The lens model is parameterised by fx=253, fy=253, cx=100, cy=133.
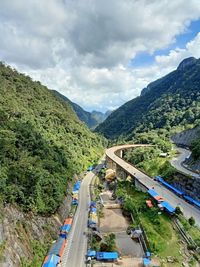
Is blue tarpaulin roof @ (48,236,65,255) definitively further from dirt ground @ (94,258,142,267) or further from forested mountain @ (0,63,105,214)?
dirt ground @ (94,258,142,267)

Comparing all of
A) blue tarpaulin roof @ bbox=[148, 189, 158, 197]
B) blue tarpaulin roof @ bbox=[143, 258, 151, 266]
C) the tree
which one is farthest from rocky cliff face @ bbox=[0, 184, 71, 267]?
→ the tree

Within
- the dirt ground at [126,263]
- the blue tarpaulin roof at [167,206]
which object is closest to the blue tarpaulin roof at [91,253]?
the dirt ground at [126,263]

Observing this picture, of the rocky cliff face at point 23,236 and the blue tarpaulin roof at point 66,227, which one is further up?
the rocky cliff face at point 23,236

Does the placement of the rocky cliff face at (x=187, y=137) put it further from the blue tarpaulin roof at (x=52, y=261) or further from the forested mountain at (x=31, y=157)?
the blue tarpaulin roof at (x=52, y=261)

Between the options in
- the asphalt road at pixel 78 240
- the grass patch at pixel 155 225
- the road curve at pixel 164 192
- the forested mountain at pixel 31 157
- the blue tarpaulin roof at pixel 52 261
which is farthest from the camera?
the road curve at pixel 164 192

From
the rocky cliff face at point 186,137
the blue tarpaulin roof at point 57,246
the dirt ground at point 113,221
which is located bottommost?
the dirt ground at point 113,221

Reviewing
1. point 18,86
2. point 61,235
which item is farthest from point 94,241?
point 18,86

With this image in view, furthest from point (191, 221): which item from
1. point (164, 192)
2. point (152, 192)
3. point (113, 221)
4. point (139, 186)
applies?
point (139, 186)
